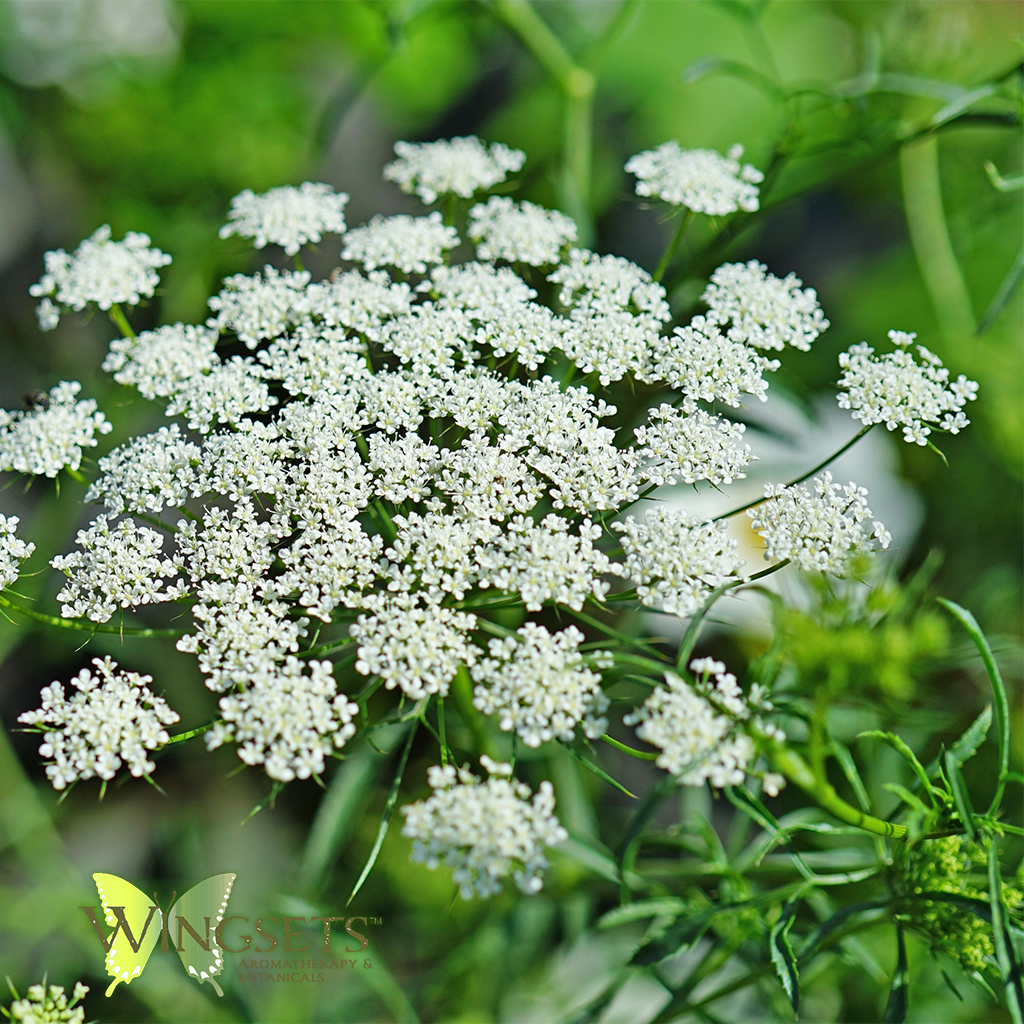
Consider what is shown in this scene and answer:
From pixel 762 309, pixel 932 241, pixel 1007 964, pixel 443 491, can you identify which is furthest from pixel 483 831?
pixel 932 241

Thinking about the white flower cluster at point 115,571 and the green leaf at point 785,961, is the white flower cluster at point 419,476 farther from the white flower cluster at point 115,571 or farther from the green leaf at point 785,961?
the green leaf at point 785,961

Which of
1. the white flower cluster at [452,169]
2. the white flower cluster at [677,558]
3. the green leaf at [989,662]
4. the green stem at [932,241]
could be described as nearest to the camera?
the green leaf at [989,662]

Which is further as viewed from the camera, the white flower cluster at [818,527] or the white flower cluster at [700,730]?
the white flower cluster at [818,527]

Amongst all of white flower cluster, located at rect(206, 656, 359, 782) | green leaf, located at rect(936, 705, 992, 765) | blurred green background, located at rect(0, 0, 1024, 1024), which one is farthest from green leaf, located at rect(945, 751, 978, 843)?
white flower cluster, located at rect(206, 656, 359, 782)

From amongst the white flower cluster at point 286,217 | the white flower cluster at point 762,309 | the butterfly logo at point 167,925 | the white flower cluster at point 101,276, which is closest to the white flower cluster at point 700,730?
the white flower cluster at point 762,309

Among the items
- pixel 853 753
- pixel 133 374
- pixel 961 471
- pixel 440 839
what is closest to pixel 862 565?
pixel 440 839

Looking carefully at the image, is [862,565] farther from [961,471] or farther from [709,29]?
[709,29]

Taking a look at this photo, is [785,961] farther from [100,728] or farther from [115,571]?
[115,571]

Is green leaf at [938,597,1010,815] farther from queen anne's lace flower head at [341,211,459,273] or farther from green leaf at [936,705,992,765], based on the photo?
queen anne's lace flower head at [341,211,459,273]
